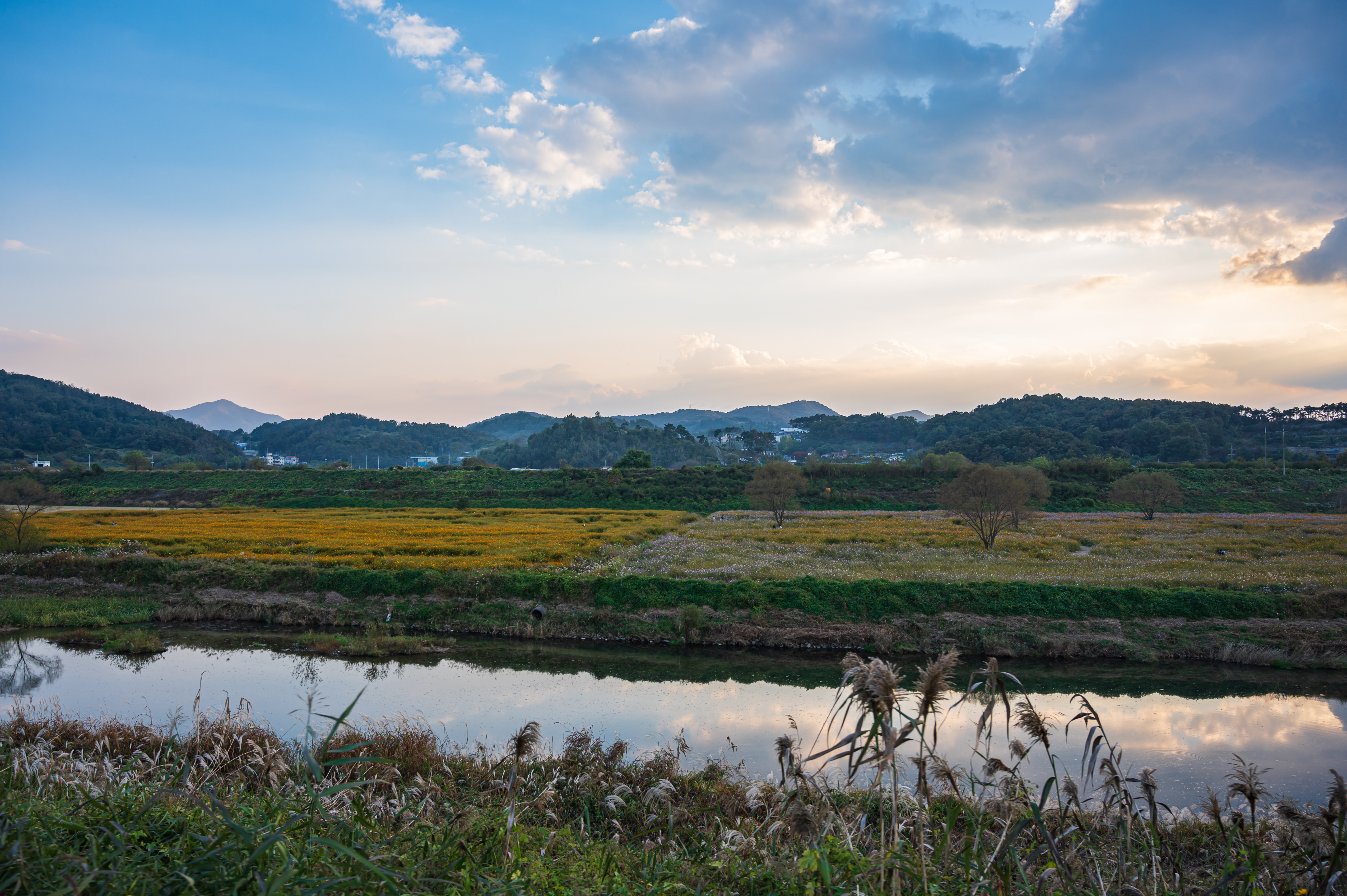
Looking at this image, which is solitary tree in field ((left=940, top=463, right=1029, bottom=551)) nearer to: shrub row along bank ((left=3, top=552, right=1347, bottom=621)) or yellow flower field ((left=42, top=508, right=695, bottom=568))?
shrub row along bank ((left=3, top=552, right=1347, bottom=621))

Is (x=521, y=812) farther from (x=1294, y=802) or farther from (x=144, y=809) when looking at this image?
(x=1294, y=802)

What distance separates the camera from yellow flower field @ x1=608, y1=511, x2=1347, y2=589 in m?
25.5

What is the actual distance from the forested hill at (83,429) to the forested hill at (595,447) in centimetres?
6387

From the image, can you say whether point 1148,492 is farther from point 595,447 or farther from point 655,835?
point 595,447

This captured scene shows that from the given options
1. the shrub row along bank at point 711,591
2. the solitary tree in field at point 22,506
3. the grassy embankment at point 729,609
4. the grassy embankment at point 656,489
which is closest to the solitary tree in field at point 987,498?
the shrub row along bank at point 711,591

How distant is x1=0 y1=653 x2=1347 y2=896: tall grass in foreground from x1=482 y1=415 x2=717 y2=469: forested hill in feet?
469

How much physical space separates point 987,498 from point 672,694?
2636cm

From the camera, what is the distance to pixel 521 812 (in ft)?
16.7

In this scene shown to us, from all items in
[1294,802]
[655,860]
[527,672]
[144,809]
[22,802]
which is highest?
[144,809]

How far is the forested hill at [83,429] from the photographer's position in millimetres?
124938

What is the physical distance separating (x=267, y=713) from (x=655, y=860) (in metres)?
13.8

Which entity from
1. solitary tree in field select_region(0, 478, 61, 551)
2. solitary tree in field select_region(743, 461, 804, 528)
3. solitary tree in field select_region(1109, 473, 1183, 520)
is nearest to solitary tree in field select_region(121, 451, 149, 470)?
solitary tree in field select_region(0, 478, 61, 551)

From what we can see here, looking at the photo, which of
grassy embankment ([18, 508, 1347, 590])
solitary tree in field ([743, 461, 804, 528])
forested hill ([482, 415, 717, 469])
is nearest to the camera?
grassy embankment ([18, 508, 1347, 590])

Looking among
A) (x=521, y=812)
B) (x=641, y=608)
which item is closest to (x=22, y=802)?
(x=521, y=812)
